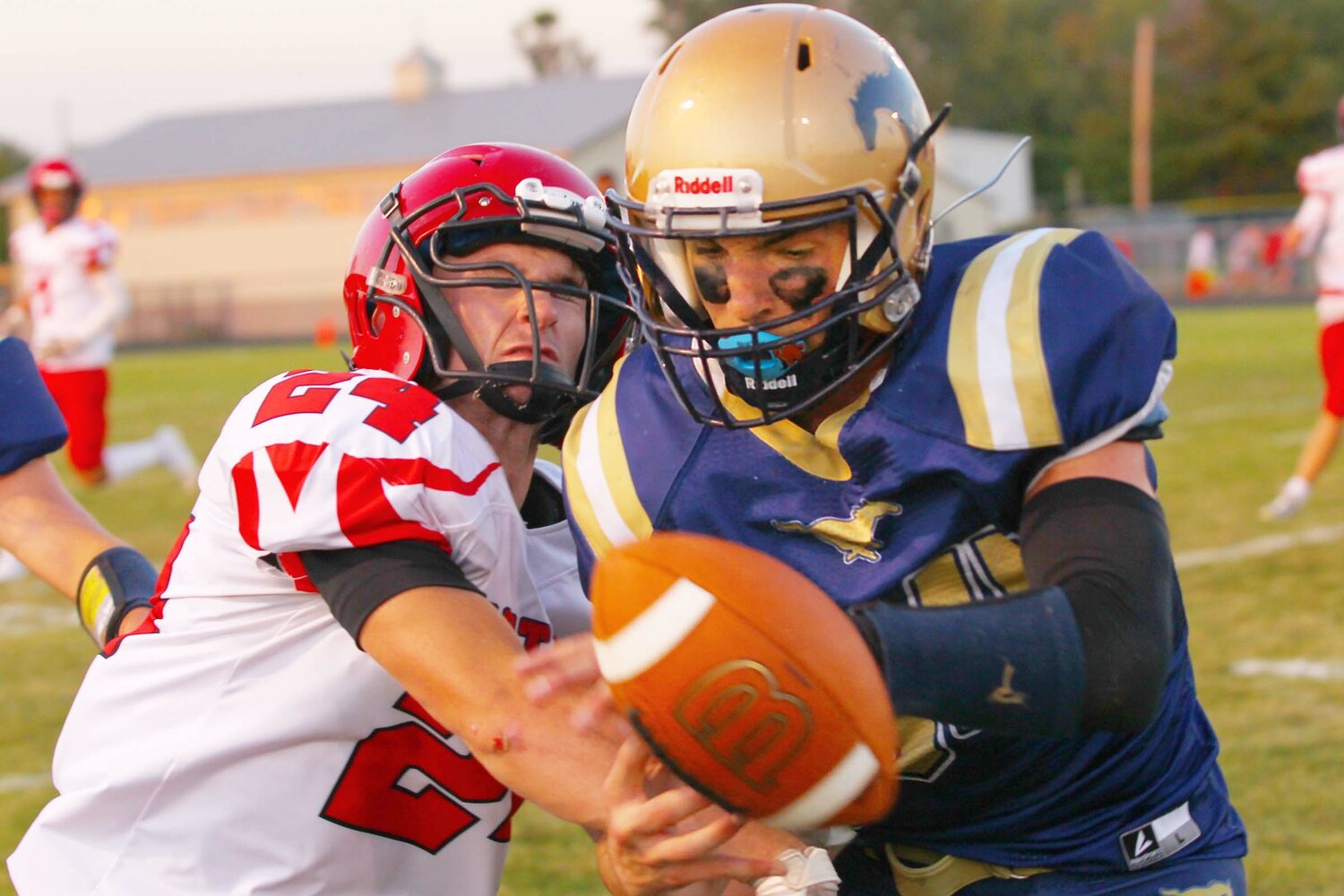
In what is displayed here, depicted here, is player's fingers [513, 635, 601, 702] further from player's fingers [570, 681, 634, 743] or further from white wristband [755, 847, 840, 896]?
white wristband [755, 847, 840, 896]

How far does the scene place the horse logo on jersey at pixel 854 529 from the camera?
1.88m

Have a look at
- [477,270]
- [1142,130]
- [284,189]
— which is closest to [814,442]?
[477,270]

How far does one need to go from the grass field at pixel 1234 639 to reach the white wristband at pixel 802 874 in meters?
1.78

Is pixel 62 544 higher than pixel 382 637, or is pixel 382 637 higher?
pixel 382 637

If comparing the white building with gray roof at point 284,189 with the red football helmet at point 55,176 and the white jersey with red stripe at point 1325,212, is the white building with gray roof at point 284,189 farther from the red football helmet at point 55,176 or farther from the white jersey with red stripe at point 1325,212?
the white jersey with red stripe at point 1325,212

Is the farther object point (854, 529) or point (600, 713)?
point (854, 529)

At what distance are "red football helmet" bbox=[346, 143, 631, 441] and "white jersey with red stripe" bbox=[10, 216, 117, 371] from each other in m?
6.90

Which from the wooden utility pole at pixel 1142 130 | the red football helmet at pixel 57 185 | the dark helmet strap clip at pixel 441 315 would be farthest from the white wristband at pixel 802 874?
the wooden utility pole at pixel 1142 130

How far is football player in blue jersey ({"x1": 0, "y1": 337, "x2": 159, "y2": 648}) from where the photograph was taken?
8.84 feet

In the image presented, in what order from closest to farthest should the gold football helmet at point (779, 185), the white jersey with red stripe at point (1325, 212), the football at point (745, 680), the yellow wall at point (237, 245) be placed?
the football at point (745, 680)
the gold football helmet at point (779, 185)
the white jersey with red stripe at point (1325, 212)
the yellow wall at point (237, 245)

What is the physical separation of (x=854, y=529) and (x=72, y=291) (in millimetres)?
8329

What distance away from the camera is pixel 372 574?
180 centimetres

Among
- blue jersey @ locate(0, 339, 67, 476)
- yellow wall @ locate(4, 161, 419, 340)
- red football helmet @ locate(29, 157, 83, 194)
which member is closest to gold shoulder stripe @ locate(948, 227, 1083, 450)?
blue jersey @ locate(0, 339, 67, 476)

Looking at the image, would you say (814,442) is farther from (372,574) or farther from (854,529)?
(372,574)
